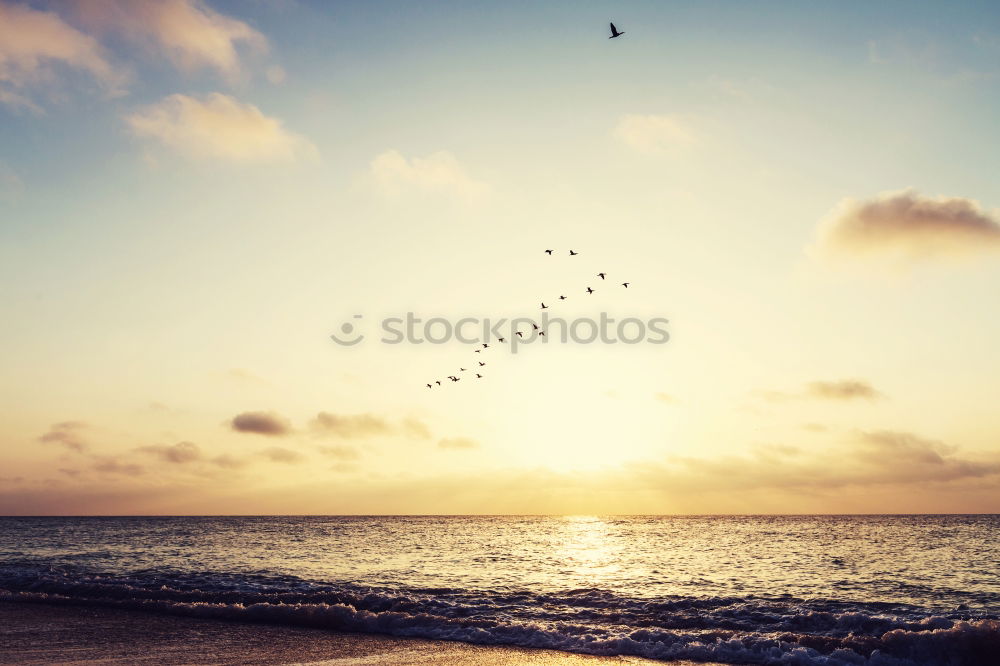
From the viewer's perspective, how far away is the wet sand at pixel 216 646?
19.9 m

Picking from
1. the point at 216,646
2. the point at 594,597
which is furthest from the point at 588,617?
the point at 216,646

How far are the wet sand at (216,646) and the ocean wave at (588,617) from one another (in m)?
1.44

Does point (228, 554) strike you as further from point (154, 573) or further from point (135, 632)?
point (135, 632)

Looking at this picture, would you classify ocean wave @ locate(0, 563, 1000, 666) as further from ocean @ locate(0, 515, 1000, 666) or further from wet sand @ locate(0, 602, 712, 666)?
wet sand @ locate(0, 602, 712, 666)

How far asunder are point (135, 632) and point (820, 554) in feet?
190

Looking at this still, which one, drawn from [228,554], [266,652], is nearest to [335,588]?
[266,652]

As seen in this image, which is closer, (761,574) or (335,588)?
(335,588)

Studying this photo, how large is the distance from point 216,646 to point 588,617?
48.1 feet

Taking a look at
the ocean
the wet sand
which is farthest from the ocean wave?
the wet sand

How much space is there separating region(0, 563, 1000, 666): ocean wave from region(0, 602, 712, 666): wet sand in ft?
4.73

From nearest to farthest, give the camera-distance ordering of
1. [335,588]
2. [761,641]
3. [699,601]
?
[761,641] < [699,601] < [335,588]

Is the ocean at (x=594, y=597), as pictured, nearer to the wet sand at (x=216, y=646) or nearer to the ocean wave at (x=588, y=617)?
the ocean wave at (x=588, y=617)

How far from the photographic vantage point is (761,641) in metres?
22.4

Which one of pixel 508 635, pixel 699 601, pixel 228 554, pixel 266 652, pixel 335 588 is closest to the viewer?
pixel 266 652
